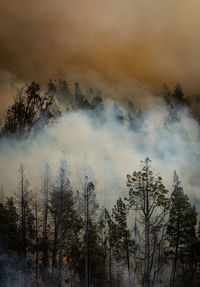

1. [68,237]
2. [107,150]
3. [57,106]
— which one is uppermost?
[57,106]

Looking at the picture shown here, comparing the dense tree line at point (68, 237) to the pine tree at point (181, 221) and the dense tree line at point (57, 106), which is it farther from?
the dense tree line at point (57, 106)

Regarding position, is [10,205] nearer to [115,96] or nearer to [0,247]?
[0,247]

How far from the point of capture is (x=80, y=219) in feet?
118

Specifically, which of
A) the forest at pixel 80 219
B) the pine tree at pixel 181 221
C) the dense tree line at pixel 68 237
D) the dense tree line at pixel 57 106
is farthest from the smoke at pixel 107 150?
the pine tree at pixel 181 221

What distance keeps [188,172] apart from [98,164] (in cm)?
1816

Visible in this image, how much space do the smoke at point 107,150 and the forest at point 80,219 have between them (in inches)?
13.3

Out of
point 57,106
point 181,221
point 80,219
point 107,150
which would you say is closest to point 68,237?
point 80,219

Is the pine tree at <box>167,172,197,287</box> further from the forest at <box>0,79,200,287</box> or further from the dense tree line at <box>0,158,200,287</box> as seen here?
the forest at <box>0,79,200,287</box>

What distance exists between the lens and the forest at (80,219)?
104 ft

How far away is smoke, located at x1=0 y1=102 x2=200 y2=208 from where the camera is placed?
46.5 meters

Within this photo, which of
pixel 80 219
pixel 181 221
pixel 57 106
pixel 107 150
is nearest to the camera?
pixel 181 221

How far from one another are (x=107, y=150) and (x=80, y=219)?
83.0ft

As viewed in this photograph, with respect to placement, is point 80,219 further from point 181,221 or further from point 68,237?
point 181,221

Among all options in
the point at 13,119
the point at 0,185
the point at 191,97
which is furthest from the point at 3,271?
the point at 191,97
